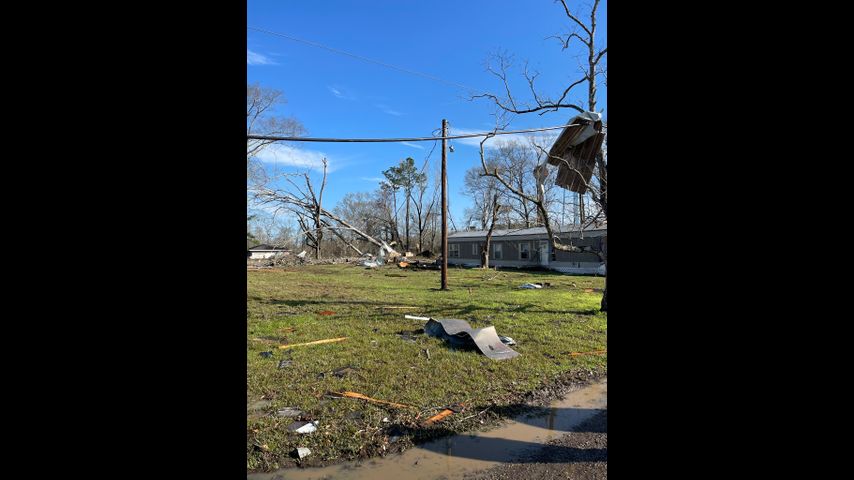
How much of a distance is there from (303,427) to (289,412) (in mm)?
401

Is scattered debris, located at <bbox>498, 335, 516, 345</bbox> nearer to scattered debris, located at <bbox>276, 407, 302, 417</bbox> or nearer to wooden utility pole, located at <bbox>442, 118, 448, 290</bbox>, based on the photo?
scattered debris, located at <bbox>276, 407, 302, 417</bbox>

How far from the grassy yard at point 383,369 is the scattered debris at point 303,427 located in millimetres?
56

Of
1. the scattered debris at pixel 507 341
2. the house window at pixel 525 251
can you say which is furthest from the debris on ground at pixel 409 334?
the house window at pixel 525 251

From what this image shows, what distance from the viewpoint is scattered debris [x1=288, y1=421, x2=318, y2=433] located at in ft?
11.4

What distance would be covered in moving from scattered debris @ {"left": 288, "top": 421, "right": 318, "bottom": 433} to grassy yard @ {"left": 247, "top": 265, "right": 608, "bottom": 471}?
6 centimetres

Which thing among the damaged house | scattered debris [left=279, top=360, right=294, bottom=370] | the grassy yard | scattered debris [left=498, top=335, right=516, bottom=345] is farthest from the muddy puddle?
the damaged house

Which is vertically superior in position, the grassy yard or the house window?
the house window

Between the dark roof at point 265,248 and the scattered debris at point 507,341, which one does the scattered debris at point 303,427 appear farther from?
the dark roof at point 265,248

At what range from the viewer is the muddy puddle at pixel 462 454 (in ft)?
9.43

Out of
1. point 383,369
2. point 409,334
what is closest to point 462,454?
point 383,369
